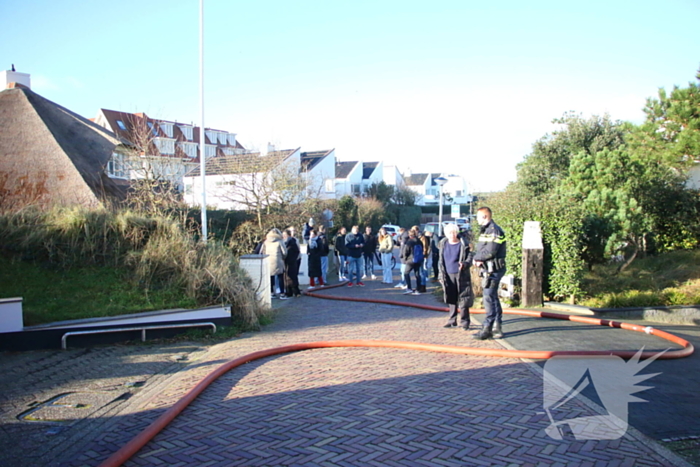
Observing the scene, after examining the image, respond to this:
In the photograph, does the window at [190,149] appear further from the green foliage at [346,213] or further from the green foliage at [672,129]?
the green foliage at [672,129]

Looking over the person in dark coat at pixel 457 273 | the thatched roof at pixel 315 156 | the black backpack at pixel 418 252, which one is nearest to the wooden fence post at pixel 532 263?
the person in dark coat at pixel 457 273

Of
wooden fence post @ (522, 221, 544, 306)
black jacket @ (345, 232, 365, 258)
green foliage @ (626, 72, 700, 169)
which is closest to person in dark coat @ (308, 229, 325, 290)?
black jacket @ (345, 232, 365, 258)

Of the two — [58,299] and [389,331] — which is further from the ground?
[58,299]

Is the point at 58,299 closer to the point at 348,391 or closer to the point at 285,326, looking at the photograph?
the point at 285,326

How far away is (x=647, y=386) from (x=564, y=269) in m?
5.31

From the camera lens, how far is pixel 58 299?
813 cm

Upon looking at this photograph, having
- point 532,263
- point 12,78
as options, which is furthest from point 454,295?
point 12,78

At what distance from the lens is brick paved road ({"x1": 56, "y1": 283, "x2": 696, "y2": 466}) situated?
151 inches

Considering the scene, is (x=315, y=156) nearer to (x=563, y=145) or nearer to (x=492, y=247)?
(x=563, y=145)

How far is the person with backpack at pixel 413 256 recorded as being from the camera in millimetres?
13570

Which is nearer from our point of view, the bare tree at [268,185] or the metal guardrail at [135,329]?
the metal guardrail at [135,329]

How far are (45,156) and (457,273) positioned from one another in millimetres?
10411

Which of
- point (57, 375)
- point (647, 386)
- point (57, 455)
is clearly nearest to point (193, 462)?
point (57, 455)

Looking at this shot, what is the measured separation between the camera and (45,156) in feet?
41.3
